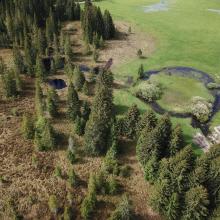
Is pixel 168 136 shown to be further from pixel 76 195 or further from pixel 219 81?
pixel 219 81

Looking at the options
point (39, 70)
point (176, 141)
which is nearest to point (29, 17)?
point (39, 70)

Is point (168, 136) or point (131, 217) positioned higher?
point (168, 136)

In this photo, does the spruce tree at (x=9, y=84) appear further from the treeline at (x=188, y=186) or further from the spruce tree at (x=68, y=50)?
the treeline at (x=188, y=186)

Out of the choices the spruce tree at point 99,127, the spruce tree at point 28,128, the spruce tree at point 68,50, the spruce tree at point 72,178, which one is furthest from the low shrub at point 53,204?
the spruce tree at point 68,50

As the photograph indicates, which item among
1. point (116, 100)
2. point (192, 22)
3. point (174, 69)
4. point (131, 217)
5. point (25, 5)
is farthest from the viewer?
point (192, 22)

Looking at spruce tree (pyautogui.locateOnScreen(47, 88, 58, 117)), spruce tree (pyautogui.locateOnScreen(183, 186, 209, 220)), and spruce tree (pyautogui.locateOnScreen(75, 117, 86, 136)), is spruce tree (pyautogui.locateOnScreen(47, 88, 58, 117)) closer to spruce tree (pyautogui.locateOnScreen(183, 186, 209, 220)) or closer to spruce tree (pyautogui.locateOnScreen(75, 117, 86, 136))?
spruce tree (pyautogui.locateOnScreen(75, 117, 86, 136))

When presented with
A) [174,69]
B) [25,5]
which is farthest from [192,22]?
[25,5]
